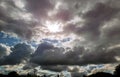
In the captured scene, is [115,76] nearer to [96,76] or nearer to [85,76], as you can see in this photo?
[96,76]

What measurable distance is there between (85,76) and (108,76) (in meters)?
25.5

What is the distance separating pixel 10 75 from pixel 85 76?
53.7 metres

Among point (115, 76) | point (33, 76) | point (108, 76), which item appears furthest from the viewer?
point (33, 76)

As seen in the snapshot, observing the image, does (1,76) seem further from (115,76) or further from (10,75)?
(115,76)

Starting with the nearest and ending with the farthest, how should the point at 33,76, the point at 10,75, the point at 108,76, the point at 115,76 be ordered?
the point at 115,76
the point at 108,76
the point at 10,75
the point at 33,76

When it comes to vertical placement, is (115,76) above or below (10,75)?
below

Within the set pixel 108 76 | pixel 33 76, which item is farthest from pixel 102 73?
pixel 33 76

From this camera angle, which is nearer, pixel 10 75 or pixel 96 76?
pixel 96 76

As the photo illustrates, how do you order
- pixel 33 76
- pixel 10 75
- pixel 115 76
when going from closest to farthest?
pixel 115 76 → pixel 10 75 → pixel 33 76

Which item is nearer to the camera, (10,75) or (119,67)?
(119,67)

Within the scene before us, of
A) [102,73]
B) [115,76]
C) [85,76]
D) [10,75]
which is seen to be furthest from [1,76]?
[115,76]

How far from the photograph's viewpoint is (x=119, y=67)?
13588cm

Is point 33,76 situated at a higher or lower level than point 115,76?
higher

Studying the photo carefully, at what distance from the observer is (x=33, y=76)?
651 feet
